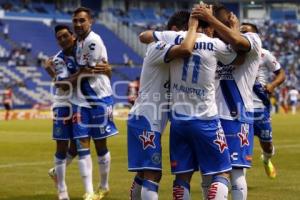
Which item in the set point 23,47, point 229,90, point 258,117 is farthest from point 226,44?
point 23,47

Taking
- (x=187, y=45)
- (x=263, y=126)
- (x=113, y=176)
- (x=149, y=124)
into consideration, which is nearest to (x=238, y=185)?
(x=149, y=124)

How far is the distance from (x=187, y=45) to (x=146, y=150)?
1.22 metres

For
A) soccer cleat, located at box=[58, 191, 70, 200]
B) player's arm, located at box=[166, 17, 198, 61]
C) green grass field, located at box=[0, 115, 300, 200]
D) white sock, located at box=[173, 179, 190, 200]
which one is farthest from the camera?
green grass field, located at box=[0, 115, 300, 200]

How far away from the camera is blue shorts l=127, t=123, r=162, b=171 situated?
7.79 metres

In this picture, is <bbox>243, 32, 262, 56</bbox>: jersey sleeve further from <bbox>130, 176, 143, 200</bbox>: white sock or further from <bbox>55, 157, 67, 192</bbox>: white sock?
<bbox>55, 157, 67, 192</bbox>: white sock

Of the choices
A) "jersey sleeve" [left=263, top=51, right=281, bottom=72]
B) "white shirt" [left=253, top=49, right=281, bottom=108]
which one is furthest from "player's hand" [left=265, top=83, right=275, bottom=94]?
"jersey sleeve" [left=263, top=51, right=281, bottom=72]

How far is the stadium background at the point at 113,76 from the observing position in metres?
12.8

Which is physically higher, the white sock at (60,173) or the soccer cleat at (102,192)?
the white sock at (60,173)

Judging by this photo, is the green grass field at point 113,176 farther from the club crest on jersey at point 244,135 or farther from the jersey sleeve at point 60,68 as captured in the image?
the club crest on jersey at point 244,135

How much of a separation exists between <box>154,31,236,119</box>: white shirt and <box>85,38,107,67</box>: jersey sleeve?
10.6ft

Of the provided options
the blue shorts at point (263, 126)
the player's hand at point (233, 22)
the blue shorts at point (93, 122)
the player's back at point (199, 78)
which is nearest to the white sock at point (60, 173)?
the blue shorts at point (93, 122)

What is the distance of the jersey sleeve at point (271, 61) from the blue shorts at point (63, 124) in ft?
12.4

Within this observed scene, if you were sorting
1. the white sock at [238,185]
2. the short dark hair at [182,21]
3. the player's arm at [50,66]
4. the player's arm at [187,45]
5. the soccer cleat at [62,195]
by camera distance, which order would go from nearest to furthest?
the player's arm at [187,45]
the short dark hair at [182,21]
the white sock at [238,185]
the soccer cleat at [62,195]
the player's arm at [50,66]

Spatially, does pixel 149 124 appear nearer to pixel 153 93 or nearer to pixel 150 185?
pixel 153 93
